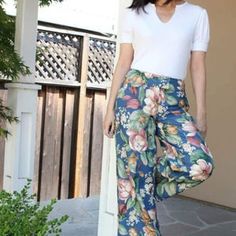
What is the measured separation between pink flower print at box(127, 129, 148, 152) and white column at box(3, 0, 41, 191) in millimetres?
1507

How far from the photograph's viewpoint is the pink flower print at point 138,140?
200 cm

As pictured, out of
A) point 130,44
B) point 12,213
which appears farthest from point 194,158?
point 12,213

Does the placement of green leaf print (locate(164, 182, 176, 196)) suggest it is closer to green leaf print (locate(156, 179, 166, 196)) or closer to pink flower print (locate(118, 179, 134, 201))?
green leaf print (locate(156, 179, 166, 196))

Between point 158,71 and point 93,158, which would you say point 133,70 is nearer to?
point 158,71

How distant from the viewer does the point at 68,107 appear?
5629mm

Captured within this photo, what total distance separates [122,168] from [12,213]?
19.8 inches

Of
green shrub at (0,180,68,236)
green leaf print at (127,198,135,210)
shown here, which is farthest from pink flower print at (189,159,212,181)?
green shrub at (0,180,68,236)

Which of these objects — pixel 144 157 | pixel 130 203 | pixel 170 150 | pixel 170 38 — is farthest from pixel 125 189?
pixel 170 38

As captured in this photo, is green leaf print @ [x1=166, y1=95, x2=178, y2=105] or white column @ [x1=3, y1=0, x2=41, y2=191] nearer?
green leaf print @ [x1=166, y1=95, x2=178, y2=105]

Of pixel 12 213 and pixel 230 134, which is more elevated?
pixel 230 134

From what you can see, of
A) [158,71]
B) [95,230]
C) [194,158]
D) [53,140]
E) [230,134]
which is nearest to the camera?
[194,158]

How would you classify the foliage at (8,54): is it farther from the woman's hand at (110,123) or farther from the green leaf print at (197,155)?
the green leaf print at (197,155)

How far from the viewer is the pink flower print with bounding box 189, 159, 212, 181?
→ 1.86 meters

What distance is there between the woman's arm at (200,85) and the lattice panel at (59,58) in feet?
11.4
